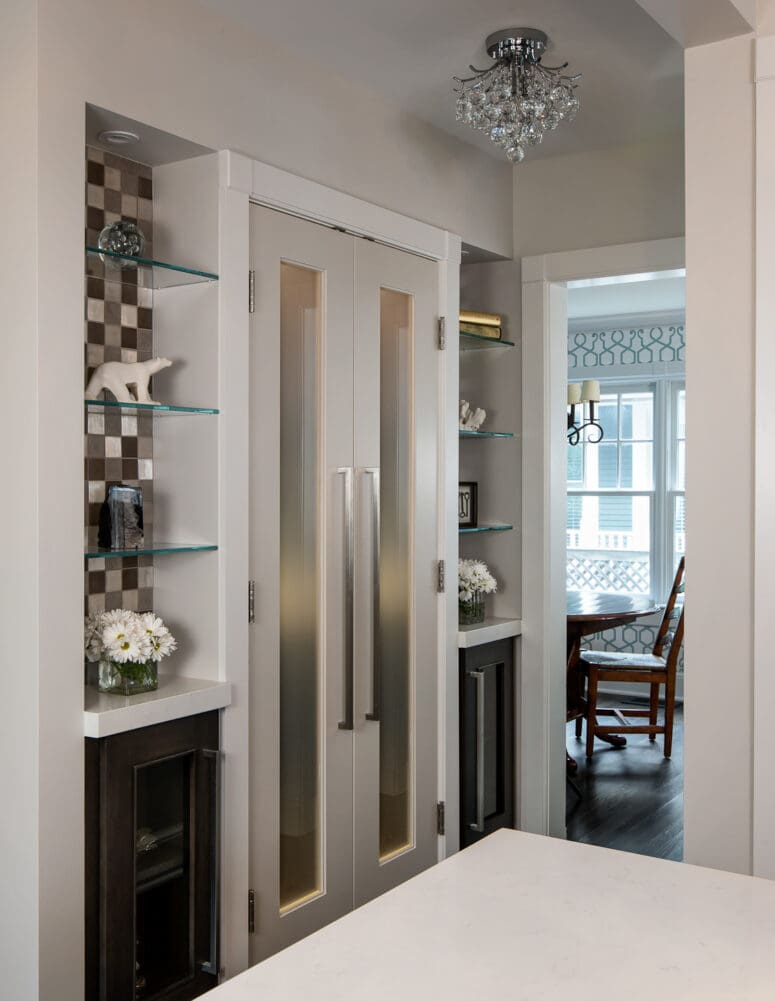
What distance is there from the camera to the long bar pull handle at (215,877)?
247cm

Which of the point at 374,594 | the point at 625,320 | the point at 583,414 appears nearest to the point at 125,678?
the point at 374,594

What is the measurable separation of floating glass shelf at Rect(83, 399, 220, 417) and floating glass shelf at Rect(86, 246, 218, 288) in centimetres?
32

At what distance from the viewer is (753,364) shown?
2.20 m

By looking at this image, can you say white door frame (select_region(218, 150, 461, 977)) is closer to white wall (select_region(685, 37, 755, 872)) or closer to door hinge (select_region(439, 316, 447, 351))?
door hinge (select_region(439, 316, 447, 351))

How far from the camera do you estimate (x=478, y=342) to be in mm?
3797

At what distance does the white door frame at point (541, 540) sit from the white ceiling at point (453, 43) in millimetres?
748

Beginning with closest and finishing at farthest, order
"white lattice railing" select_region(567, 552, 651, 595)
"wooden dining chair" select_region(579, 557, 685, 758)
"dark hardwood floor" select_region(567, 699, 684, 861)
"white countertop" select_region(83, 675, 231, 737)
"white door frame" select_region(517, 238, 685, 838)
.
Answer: "white countertop" select_region(83, 675, 231, 737) < "white door frame" select_region(517, 238, 685, 838) < "dark hardwood floor" select_region(567, 699, 684, 861) < "wooden dining chair" select_region(579, 557, 685, 758) < "white lattice railing" select_region(567, 552, 651, 595)

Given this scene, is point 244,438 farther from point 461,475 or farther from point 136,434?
point 461,475

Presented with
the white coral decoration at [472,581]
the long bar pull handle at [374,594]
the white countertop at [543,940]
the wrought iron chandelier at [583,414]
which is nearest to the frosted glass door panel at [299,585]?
→ the long bar pull handle at [374,594]

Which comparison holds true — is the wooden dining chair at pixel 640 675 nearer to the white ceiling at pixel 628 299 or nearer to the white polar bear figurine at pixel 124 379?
the white ceiling at pixel 628 299

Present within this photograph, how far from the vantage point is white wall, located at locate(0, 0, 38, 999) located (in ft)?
6.91

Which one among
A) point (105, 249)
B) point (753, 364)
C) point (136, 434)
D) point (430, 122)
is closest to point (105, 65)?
point (105, 249)

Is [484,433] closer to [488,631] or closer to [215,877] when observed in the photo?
[488,631]

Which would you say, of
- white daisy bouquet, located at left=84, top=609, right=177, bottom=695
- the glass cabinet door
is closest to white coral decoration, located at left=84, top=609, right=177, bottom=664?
white daisy bouquet, located at left=84, top=609, right=177, bottom=695
